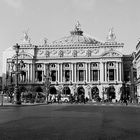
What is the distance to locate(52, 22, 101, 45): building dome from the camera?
147 metres

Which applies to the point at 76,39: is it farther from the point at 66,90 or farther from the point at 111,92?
the point at 111,92

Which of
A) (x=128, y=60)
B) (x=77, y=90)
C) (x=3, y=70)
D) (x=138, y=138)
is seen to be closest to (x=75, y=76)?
(x=77, y=90)

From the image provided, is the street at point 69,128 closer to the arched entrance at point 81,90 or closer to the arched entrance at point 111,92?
the arched entrance at point 111,92

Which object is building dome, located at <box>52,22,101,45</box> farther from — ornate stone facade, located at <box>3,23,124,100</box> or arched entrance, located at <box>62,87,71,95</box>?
arched entrance, located at <box>62,87,71,95</box>

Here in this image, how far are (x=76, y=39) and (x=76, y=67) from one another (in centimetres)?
2228

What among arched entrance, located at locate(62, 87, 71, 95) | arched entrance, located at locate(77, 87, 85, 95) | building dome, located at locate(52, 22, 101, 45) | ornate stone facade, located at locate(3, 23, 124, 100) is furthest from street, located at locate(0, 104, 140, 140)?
building dome, located at locate(52, 22, 101, 45)

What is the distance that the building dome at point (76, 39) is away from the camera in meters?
147

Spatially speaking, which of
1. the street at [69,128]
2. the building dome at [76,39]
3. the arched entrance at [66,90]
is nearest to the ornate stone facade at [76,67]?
the arched entrance at [66,90]

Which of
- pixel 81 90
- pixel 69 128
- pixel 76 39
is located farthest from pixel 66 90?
pixel 69 128

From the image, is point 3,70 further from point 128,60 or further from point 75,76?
point 128,60

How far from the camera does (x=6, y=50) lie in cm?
14900

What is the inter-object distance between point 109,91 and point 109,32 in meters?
27.9

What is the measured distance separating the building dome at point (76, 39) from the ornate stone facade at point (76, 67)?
321 inches

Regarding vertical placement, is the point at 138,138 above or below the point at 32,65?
below
